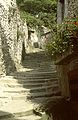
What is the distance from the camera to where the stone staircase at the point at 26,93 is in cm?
745

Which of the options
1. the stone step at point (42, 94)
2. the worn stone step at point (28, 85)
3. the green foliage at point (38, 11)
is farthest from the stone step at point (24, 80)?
the green foliage at point (38, 11)

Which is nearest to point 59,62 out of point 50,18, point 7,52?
point 7,52

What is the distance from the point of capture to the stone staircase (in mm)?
7445

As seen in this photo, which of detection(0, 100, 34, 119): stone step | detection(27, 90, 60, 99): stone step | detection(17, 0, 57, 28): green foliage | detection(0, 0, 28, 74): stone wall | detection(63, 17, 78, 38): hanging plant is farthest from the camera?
detection(17, 0, 57, 28): green foliage

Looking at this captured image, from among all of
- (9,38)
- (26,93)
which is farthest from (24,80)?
(9,38)

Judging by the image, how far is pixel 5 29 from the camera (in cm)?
1223

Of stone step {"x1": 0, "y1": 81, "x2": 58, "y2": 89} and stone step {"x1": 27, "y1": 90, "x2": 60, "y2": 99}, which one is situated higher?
stone step {"x1": 0, "y1": 81, "x2": 58, "y2": 89}

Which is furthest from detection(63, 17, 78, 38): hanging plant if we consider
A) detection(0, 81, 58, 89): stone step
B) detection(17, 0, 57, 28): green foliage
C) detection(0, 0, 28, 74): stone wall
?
detection(17, 0, 57, 28): green foliage

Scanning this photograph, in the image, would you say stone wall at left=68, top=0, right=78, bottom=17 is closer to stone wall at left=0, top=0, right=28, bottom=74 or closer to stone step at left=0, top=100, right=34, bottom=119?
stone step at left=0, top=100, right=34, bottom=119

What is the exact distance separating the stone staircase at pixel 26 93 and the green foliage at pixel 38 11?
608cm

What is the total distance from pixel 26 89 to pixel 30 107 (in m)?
1.93

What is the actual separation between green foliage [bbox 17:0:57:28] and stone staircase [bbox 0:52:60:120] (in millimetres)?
6076

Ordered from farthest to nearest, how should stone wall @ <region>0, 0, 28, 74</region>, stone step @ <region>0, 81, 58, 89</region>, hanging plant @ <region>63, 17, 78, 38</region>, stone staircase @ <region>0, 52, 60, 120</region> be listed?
stone wall @ <region>0, 0, 28, 74</region>
stone step @ <region>0, 81, 58, 89</region>
stone staircase @ <region>0, 52, 60, 120</region>
hanging plant @ <region>63, 17, 78, 38</region>

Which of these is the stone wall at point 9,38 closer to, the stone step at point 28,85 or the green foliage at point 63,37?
the stone step at point 28,85
